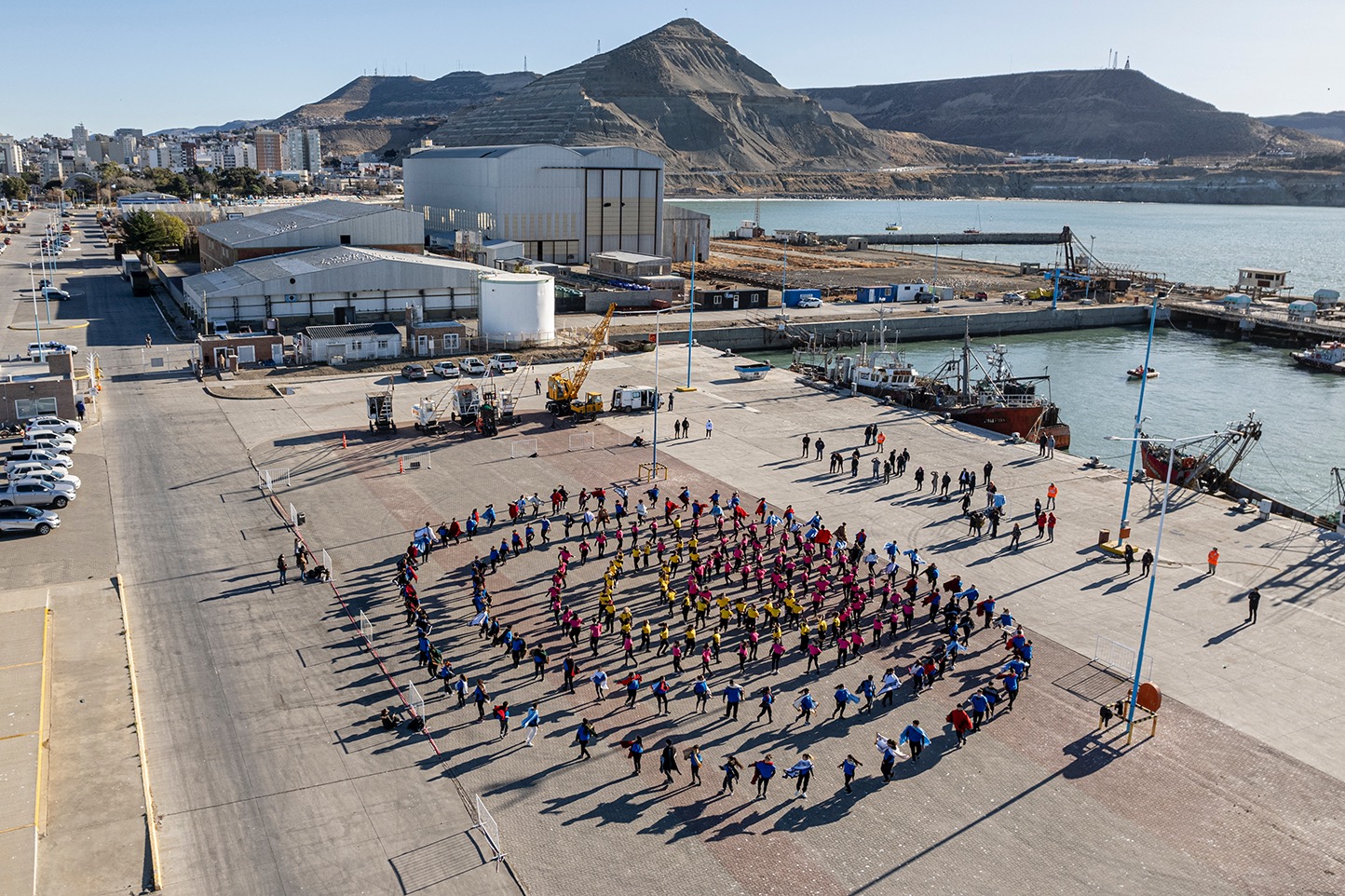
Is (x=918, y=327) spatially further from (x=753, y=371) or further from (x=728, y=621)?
(x=728, y=621)

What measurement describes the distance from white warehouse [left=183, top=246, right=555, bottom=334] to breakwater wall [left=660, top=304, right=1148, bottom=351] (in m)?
10.9

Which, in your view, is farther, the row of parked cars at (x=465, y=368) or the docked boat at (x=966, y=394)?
the row of parked cars at (x=465, y=368)

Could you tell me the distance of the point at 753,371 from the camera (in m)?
61.6

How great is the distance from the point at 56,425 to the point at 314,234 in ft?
129

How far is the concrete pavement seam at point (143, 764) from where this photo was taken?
56.7 ft

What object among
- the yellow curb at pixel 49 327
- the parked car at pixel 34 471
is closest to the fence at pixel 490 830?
the parked car at pixel 34 471

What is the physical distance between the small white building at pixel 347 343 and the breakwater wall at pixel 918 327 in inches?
749

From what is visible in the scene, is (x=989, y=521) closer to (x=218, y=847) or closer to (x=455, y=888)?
(x=455, y=888)

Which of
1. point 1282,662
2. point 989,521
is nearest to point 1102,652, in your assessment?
point 1282,662

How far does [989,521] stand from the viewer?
119 ft

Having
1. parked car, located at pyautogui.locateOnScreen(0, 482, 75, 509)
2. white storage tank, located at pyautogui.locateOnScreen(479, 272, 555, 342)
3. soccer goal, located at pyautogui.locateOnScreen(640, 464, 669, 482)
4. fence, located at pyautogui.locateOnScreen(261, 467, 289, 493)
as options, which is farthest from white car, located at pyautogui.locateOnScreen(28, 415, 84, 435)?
white storage tank, located at pyautogui.locateOnScreen(479, 272, 555, 342)

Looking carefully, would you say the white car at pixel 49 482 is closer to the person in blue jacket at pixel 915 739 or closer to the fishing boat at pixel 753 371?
the person in blue jacket at pixel 915 739

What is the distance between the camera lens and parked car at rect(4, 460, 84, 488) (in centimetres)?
3559

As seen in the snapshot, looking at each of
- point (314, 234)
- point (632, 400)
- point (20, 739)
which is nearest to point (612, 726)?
point (20, 739)
